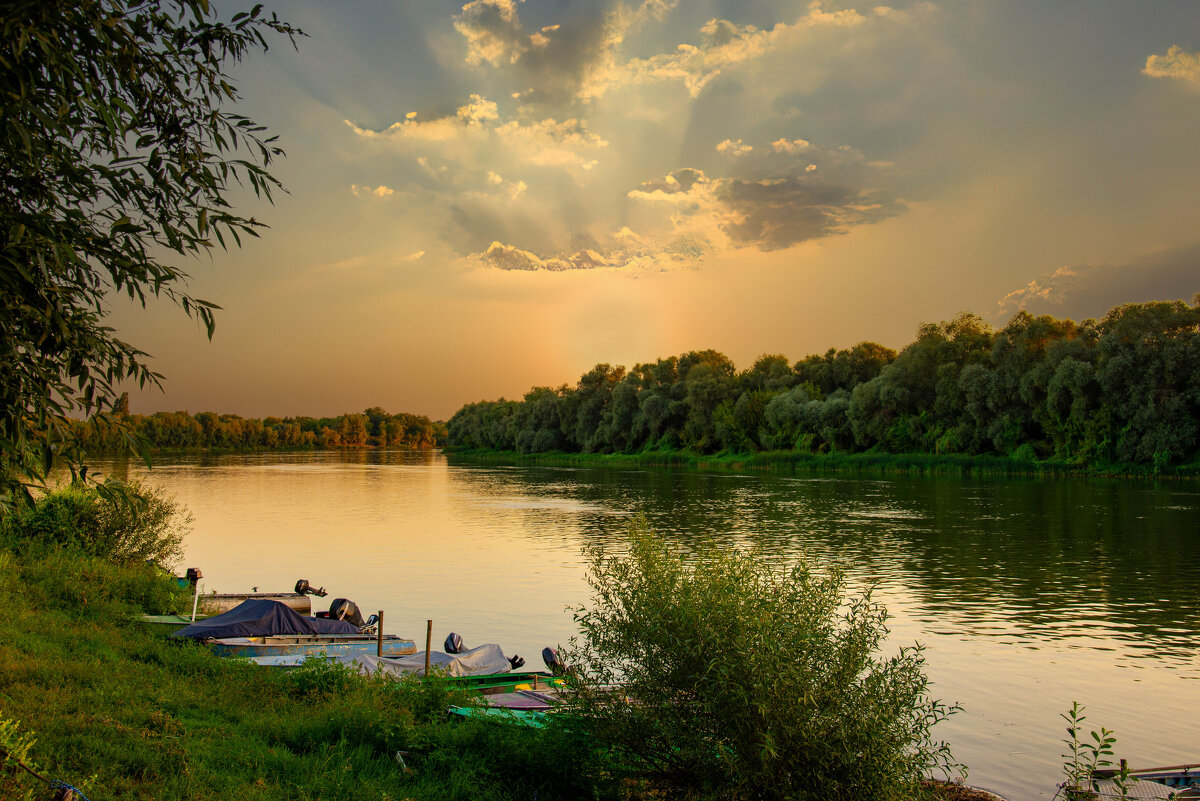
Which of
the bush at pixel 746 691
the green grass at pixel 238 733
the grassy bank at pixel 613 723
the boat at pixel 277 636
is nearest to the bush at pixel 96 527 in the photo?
the boat at pixel 277 636

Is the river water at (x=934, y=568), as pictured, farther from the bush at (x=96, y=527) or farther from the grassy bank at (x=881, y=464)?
the grassy bank at (x=881, y=464)

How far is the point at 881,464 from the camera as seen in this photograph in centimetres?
9338

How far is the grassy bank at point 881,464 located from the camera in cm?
7319

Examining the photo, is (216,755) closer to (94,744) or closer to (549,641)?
(94,744)

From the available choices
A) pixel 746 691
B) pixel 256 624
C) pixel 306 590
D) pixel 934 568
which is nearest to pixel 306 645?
pixel 256 624

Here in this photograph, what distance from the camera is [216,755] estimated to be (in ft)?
32.4

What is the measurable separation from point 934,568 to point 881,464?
65916 mm

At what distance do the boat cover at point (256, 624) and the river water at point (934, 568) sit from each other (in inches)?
139

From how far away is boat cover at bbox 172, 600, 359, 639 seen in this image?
56.3 ft

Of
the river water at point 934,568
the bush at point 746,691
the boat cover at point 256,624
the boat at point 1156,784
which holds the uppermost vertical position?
the bush at point 746,691

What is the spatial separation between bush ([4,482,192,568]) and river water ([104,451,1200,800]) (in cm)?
433

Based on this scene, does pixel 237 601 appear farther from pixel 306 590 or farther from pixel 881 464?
pixel 881 464

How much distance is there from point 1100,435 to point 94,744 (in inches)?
3241

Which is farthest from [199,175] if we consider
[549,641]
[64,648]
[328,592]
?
[328,592]
